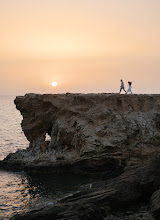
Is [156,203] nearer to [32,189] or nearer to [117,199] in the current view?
[117,199]

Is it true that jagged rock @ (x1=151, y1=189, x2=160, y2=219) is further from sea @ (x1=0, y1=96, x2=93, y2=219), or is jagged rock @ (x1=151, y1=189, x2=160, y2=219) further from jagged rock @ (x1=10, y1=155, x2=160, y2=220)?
sea @ (x1=0, y1=96, x2=93, y2=219)

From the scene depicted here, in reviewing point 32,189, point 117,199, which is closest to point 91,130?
point 32,189

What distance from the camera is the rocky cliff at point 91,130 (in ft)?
99.0

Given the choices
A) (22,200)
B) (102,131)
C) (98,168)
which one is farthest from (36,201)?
(102,131)

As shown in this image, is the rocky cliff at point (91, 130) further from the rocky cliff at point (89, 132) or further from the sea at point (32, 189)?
the sea at point (32, 189)

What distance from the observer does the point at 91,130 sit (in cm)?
3112

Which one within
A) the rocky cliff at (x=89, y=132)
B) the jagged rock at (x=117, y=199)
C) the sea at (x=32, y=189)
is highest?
the rocky cliff at (x=89, y=132)

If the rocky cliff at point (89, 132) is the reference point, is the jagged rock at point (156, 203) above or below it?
below

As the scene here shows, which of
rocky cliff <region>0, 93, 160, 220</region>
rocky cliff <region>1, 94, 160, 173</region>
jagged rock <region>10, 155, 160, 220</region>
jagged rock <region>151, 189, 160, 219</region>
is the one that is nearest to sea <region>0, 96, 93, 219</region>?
rocky cliff <region>0, 93, 160, 220</region>

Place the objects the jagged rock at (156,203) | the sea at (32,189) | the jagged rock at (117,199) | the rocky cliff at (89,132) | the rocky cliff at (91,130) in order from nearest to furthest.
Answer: the jagged rock at (156,203)
the jagged rock at (117,199)
the sea at (32,189)
the rocky cliff at (89,132)
the rocky cliff at (91,130)

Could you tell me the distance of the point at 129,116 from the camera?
3234 cm

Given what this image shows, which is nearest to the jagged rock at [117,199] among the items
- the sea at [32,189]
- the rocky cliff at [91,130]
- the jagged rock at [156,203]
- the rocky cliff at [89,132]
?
the jagged rock at [156,203]

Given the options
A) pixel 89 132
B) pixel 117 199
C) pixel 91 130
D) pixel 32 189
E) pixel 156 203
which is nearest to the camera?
pixel 156 203

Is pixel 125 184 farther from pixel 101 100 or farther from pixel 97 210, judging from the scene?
pixel 101 100
